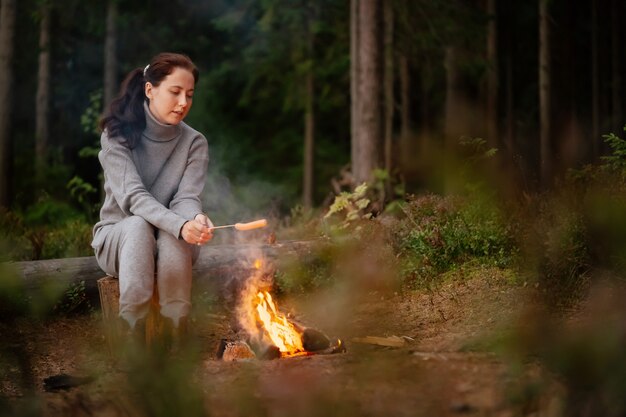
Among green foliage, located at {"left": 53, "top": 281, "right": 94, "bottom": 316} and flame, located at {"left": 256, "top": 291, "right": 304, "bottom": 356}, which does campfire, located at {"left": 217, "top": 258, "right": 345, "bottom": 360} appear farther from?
green foliage, located at {"left": 53, "top": 281, "right": 94, "bottom": 316}

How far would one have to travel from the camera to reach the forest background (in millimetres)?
10500

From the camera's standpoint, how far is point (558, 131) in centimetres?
1809

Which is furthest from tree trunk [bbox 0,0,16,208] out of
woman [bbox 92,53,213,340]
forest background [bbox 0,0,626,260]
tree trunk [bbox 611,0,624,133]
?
tree trunk [bbox 611,0,624,133]

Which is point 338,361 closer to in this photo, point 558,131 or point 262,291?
point 262,291

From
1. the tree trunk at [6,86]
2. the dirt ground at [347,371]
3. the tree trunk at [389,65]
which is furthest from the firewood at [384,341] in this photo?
the tree trunk at [389,65]

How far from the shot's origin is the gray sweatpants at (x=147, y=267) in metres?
4.86

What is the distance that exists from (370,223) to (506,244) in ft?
4.93

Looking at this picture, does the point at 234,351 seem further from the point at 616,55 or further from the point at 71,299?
the point at 616,55

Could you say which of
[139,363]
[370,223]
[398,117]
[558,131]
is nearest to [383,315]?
[370,223]

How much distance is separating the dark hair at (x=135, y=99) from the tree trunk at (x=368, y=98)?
17.6 ft

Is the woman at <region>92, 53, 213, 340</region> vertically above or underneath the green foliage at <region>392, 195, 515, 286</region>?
above

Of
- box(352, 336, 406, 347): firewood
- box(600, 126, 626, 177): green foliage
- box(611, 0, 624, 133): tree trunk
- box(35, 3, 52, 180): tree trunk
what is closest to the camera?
box(352, 336, 406, 347): firewood

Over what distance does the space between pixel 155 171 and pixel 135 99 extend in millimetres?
531

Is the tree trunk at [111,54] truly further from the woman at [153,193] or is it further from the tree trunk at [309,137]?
the woman at [153,193]
